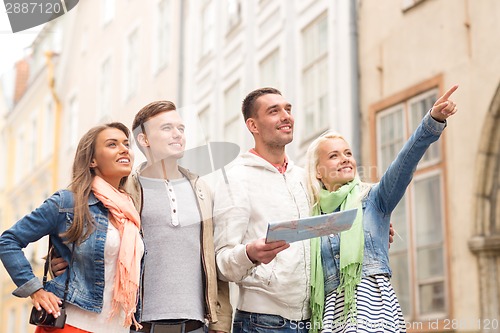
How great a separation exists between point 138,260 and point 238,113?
281 centimetres

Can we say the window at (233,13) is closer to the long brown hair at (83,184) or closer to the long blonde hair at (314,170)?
the long blonde hair at (314,170)

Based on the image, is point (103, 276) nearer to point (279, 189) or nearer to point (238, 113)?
point (279, 189)

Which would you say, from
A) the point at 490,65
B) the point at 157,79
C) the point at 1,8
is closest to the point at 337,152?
the point at 1,8

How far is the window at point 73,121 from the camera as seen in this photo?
4082 millimetres

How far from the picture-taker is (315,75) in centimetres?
591

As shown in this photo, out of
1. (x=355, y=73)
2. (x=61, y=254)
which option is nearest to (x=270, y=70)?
(x=355, y=73)

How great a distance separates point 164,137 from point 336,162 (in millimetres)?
517

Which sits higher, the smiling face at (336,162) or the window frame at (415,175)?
the window frame at (415,175)

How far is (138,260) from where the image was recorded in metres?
2.38

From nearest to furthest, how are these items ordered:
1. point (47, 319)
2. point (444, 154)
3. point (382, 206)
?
point (47, 319) → point (382, 206) → point (444, 154)

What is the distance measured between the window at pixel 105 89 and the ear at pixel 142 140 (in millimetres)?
1242

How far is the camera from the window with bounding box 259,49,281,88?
5.73 meters

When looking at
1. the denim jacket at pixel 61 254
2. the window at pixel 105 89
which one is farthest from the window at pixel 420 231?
the denim jacket at pixel 61 254

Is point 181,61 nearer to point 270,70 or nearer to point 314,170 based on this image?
point 270,70
